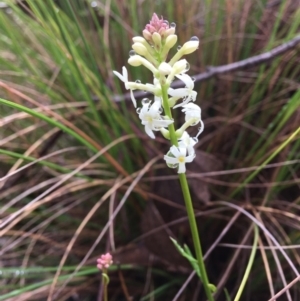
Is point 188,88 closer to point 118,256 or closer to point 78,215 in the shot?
point 118,256

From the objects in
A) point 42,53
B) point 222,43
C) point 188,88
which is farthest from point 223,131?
point 42,53

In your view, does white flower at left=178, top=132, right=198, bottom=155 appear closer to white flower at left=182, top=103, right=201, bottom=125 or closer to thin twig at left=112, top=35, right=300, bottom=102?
white flower at left=182, top=103, right=201, bottom=125

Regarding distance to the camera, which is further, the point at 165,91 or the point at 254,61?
the point at 254,61

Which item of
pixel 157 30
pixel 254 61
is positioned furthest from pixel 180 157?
pixel 254 61

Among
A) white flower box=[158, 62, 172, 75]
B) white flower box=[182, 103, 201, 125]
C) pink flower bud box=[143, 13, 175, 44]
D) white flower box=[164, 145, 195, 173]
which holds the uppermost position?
pink flower bud box=[143, 13, 175, 44]

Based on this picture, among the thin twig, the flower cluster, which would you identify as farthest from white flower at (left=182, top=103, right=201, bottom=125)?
the thin twig

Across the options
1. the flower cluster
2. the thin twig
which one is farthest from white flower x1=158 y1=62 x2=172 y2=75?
the thin twig

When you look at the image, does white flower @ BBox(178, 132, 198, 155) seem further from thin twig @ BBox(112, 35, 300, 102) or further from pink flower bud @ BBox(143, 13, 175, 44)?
thin twig @ BBox(112, 35, 300, 102)

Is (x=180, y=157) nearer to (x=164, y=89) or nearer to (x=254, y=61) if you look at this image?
(x=164, y=89)

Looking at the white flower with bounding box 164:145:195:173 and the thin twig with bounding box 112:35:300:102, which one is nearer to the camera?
the white flower with bounding box 164:145:195:173

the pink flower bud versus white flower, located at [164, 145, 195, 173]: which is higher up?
the pink flower bud

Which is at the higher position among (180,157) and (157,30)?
(157,30)

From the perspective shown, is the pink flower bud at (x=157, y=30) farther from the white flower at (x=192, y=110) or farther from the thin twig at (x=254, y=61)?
the thin twig at (x=254, y=61)
